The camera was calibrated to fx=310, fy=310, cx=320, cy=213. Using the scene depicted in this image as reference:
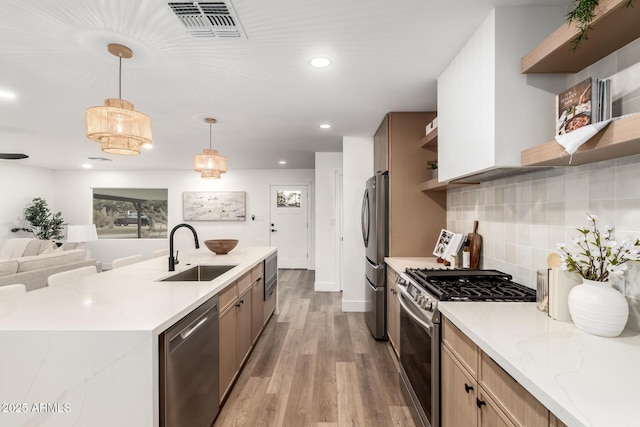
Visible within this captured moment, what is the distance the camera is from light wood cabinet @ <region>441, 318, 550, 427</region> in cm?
94

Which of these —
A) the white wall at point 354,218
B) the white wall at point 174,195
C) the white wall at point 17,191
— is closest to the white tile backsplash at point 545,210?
the white wall at point 354,218

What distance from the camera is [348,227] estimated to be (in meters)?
4.23

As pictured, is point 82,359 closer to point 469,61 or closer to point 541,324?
point 541,324

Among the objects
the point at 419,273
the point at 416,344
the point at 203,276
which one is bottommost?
the point at 416,344

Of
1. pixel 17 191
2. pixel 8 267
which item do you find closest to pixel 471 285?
pixel 8 267

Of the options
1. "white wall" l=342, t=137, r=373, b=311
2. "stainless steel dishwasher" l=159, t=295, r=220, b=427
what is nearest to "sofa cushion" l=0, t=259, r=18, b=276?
"stainless steel dishwasher" l=159, t=295, r=220, b=427

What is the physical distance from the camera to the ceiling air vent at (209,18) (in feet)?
5.15

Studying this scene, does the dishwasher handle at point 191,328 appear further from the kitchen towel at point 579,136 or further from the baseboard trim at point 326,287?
the baseboard trim at point 326,287

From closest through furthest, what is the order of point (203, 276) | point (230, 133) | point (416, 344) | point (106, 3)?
point (106, 3), point (416, 344), point (203, 276), point (230, 133)

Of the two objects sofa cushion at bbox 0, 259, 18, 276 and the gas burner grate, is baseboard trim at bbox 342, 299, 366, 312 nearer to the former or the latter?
the gas burner grate

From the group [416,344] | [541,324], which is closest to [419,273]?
[416,344]

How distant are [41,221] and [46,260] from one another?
13.4 feet

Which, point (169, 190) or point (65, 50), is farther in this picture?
point (169, 190)

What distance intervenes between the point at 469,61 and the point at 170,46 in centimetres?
186
